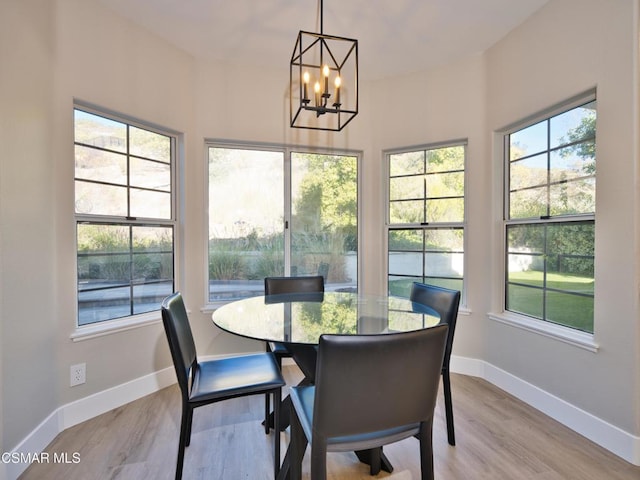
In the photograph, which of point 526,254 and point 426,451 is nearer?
point 426,451

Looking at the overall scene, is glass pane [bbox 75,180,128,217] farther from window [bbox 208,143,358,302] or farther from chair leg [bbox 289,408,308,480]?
chair leg [bbox 289,408,308,480]

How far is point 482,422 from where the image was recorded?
223 cm

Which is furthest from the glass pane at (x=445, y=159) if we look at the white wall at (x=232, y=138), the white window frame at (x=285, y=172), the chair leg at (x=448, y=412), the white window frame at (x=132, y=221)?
the white window frame at (x=132, y=221)

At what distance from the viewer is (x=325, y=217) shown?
3.44m

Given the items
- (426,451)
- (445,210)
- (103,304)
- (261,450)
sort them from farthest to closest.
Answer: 1. (445,210)
2. (103,304)
3. (261,450)
4. (426,451)

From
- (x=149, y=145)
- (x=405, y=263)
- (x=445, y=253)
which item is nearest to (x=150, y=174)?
(x=149, y=145)

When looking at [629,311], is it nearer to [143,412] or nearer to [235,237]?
[235,237]

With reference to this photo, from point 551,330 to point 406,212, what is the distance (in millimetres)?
1563

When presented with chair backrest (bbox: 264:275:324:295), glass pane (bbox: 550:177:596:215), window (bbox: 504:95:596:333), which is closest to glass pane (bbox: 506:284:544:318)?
window (bbox: 504:95:596:333)

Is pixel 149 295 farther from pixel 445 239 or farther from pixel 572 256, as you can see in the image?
pixel 572 256

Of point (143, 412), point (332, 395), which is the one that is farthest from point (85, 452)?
point (332, 395)

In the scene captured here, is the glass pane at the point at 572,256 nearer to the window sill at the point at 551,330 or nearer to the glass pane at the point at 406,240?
the window sill at the point at 551,330

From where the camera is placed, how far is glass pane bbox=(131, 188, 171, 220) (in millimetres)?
2656

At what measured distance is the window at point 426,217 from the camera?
10.4 ft
